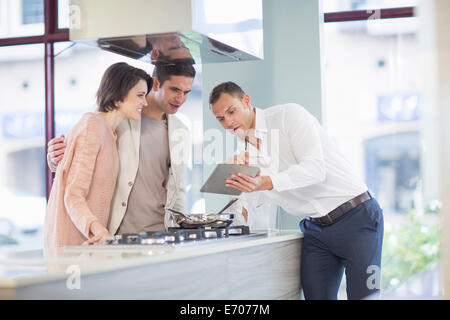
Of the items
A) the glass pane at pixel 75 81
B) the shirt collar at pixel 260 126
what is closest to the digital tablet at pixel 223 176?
the shirt collar at pixel 260 126

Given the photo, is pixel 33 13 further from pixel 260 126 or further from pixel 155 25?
pixel 155 25

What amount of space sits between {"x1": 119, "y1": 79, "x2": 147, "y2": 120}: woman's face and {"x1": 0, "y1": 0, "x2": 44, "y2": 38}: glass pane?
7.21ft

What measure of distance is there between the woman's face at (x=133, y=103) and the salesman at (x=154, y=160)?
0.17 m

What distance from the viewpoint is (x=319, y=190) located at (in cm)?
301

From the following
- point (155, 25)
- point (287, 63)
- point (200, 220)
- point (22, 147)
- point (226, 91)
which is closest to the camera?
point (155, 25)

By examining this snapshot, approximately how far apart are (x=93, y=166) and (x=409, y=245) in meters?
2.16

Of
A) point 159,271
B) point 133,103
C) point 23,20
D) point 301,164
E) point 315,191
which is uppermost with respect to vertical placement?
point 23,20

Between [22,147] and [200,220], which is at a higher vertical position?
[22,147]

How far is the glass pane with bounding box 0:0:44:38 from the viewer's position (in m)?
4.96

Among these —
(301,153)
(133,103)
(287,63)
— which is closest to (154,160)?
(133,103)

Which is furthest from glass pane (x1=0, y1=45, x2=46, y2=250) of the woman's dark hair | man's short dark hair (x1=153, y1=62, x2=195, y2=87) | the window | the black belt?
the black belt

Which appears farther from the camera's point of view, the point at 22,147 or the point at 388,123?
the point at 22,147

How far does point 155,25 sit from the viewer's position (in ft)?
8.20
